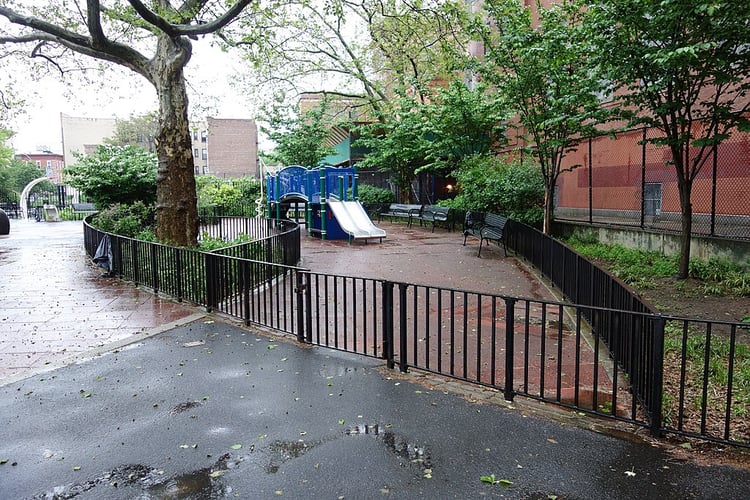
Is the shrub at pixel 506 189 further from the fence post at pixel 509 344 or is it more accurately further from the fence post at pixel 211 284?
the fence post at pixel 509 344

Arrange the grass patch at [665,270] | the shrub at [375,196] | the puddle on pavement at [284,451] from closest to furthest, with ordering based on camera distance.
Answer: the puddle on pavement at [284,451]
the grass patch at [665,270]
the shrub at [375,196]

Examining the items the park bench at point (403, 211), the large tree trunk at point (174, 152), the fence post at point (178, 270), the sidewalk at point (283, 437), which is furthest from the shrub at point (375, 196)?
the sidewalk at point (283, 437)

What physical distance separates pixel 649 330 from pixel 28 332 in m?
7.50

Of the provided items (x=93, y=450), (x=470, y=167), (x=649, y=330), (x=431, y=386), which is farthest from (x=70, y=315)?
(x=470, y=167)

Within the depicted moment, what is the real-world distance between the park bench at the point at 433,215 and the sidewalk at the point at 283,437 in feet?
46.5

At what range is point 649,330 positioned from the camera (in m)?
4.45

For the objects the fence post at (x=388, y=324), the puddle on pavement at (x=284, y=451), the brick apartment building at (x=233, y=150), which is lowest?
the puddle on pavement at (x=284, y=451)

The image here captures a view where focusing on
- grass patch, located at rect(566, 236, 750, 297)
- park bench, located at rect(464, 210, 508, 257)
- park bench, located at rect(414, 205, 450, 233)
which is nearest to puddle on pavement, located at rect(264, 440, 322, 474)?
grass patch, located at rect(566, 236, 750, 297)

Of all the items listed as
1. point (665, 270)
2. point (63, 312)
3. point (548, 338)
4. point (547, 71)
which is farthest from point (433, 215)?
A: point (63, 312)

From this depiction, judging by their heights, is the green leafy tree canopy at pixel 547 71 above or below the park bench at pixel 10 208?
above

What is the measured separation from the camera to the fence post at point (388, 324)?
566 centimetres

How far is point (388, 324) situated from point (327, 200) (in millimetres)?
13694

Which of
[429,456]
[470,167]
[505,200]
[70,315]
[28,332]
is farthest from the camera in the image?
[470,167]

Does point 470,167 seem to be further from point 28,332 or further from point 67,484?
point 67,484
